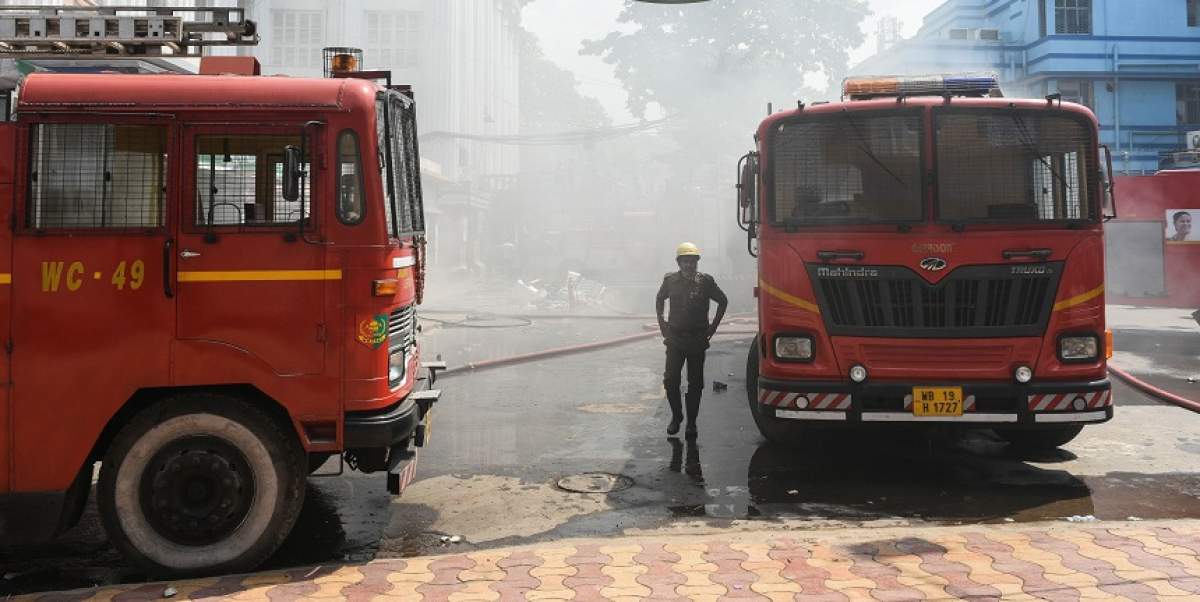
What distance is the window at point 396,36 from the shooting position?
38375mm

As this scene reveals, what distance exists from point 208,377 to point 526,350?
35.9 feet

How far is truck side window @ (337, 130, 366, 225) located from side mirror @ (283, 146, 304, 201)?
0.22 metres

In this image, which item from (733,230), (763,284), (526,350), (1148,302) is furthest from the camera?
(733,230)

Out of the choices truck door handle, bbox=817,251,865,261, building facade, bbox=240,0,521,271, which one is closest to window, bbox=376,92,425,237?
truck door handle, bbox=817,251,865,261

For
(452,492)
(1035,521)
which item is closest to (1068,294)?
(1035,521)

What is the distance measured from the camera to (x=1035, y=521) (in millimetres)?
5582

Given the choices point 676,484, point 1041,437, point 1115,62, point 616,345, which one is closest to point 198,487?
point 676,484

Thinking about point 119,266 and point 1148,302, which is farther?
point 1148,302

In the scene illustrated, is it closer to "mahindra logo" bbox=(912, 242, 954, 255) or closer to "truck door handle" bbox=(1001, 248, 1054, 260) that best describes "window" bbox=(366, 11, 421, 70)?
"mahindra logo" bbox=(912, 242, 954, 255)

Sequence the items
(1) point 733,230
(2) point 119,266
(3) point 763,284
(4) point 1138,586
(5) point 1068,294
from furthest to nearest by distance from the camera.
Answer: (1) point 733,230 < (3) point 763,284 < (5) point 1068,294 < (2) point 119,266 < (4) point 1138,586

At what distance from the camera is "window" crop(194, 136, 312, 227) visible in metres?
4.68

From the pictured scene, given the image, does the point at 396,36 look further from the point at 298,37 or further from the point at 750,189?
the point at 750,189

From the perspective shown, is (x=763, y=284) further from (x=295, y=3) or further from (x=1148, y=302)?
(x=295, y=3)

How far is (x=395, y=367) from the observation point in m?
5.04
